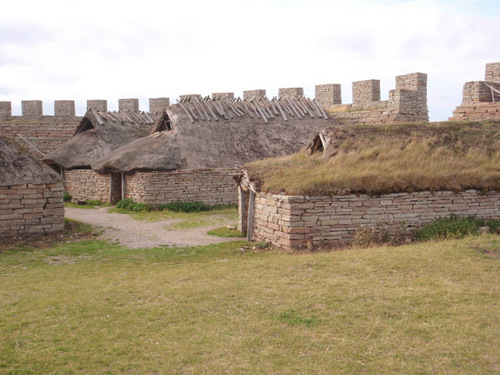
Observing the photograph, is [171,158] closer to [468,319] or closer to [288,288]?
[288,288]

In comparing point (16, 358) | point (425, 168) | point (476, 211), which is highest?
point (425, 168)

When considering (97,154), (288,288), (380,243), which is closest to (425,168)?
(380,243)

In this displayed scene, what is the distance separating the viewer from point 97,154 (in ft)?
74.0

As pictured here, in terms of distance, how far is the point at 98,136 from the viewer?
23.3 meters

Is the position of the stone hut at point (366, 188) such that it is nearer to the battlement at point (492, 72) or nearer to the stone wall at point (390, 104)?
the battlement at point (492, 72)

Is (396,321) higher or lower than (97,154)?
lower

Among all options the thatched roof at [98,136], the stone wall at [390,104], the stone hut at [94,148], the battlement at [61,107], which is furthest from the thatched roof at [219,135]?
the battlement at [61,107]

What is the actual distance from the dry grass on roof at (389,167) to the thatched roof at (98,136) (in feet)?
39.8

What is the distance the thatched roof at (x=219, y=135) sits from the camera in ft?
64.4

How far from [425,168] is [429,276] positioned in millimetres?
4402

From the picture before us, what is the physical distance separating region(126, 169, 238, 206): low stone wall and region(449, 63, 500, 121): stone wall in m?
8.51

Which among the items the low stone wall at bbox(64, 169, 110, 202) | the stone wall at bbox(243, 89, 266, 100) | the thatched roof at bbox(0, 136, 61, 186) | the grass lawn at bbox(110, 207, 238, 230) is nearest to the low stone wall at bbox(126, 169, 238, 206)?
the grass lawn at bbox(110, 207, 238, 230)

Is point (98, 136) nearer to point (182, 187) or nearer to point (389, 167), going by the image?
point (182, 187)

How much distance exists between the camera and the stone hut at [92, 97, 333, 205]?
1914 cm
